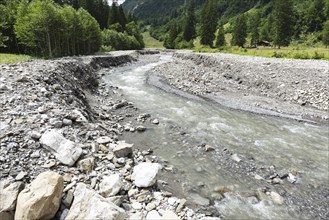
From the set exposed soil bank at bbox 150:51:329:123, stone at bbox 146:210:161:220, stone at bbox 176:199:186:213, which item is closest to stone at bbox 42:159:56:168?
stone at bbox 146:210:161:220

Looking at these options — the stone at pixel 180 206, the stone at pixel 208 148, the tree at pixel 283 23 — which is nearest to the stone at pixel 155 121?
the stone at pixel 208 148

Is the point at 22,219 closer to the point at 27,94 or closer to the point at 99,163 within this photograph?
the point at 99,163

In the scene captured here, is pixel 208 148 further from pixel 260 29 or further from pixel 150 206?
pixel 260 29

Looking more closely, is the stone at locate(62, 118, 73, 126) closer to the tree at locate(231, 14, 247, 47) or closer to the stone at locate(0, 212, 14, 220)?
the stone at locate(0, 212, 14, 220)

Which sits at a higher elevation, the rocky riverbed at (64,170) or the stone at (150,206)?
the rocky riverbed at (64,170)

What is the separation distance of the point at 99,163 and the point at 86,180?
0.98 m

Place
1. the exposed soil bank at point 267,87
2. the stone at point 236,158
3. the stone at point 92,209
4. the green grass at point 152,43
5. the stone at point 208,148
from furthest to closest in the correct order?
the green grass at point 152,43 < the exposed soil bank at point 267,87 < the stone at point 208,148 < the stone at point 236,158 < the stone at point 92,209

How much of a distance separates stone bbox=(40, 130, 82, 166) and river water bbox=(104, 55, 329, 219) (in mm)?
3971

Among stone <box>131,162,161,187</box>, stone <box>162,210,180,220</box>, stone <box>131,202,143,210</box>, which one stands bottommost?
stone <box>131,202,143,210</box>

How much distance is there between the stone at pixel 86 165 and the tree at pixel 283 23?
218 ft

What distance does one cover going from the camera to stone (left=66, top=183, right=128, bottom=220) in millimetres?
4852

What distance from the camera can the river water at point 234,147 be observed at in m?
7.84

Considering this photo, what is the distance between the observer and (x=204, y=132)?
43.0ft

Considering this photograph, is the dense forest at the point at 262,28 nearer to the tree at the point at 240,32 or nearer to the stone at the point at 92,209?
the tree at the point at 240,32
